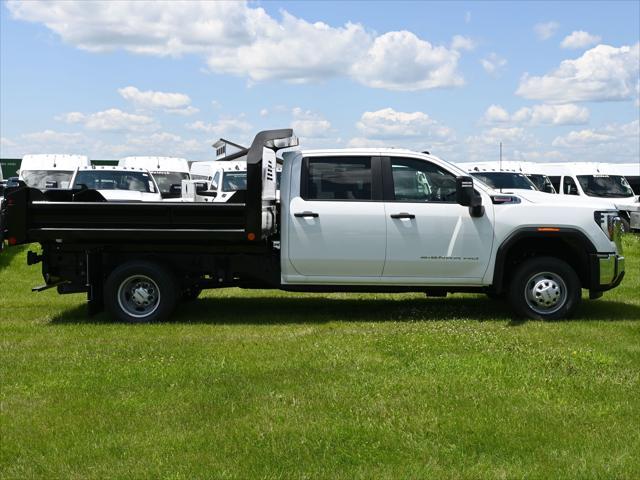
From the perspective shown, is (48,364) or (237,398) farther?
(48,364)

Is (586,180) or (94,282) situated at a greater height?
(586,180)

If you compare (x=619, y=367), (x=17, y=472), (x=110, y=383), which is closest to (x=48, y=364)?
(x=110, y=383)

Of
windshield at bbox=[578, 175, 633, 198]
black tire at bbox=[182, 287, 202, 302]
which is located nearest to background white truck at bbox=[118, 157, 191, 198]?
windshield at bbox=[578, 175, 633, 198]

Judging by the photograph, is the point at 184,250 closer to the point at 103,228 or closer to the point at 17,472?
the point at 103,228

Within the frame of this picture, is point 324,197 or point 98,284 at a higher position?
point 324,197

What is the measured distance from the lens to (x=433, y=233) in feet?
31.4

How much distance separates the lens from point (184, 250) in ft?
32.1

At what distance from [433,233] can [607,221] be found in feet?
6.59

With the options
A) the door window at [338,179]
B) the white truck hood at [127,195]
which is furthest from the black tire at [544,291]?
the white truck hood at [127,195]

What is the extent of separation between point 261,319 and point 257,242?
3.50 ft

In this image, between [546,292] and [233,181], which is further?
[233,181]

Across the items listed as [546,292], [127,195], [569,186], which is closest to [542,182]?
[569,186]

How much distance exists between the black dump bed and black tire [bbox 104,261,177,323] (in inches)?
13.1

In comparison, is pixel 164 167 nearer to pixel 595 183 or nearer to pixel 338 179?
pixel 595 183
